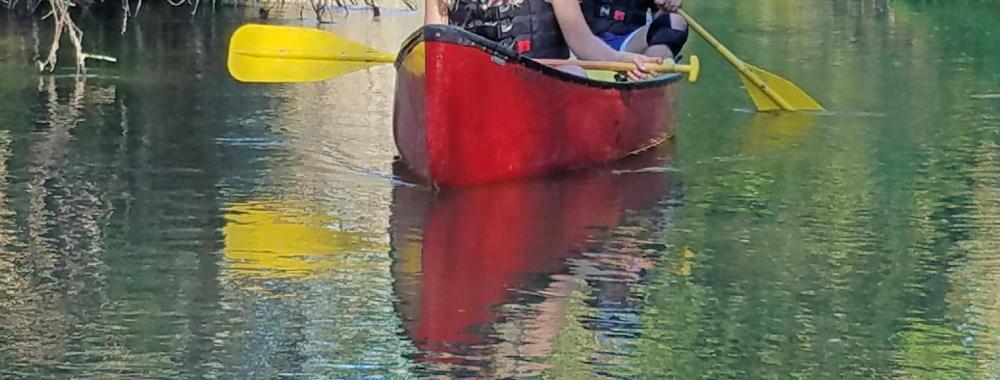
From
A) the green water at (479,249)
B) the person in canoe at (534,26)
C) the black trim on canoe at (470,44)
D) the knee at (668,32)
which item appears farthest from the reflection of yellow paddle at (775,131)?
the black trim on canoe at (470,44)

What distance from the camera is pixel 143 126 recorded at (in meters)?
11.7

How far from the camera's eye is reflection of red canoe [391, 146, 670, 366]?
20.8 feet

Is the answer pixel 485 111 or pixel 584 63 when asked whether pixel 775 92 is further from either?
pixel 485 111

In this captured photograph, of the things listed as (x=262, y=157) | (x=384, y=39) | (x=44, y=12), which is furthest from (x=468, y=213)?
(x=44, y=12)

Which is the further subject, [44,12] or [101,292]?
[44,12]

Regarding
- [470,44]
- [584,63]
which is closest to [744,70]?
[584,63]

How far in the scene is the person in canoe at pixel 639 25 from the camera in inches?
445

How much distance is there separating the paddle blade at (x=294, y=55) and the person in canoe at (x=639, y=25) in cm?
198

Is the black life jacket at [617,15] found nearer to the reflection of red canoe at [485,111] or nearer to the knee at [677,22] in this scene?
the knee at [677,22]

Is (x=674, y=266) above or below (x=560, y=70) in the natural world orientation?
below

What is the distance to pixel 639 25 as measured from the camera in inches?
465

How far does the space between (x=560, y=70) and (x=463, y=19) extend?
0.59m

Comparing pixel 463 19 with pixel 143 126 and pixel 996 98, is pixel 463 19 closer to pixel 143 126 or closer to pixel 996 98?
pixel 143 126

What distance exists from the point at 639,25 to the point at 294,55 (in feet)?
8.52
